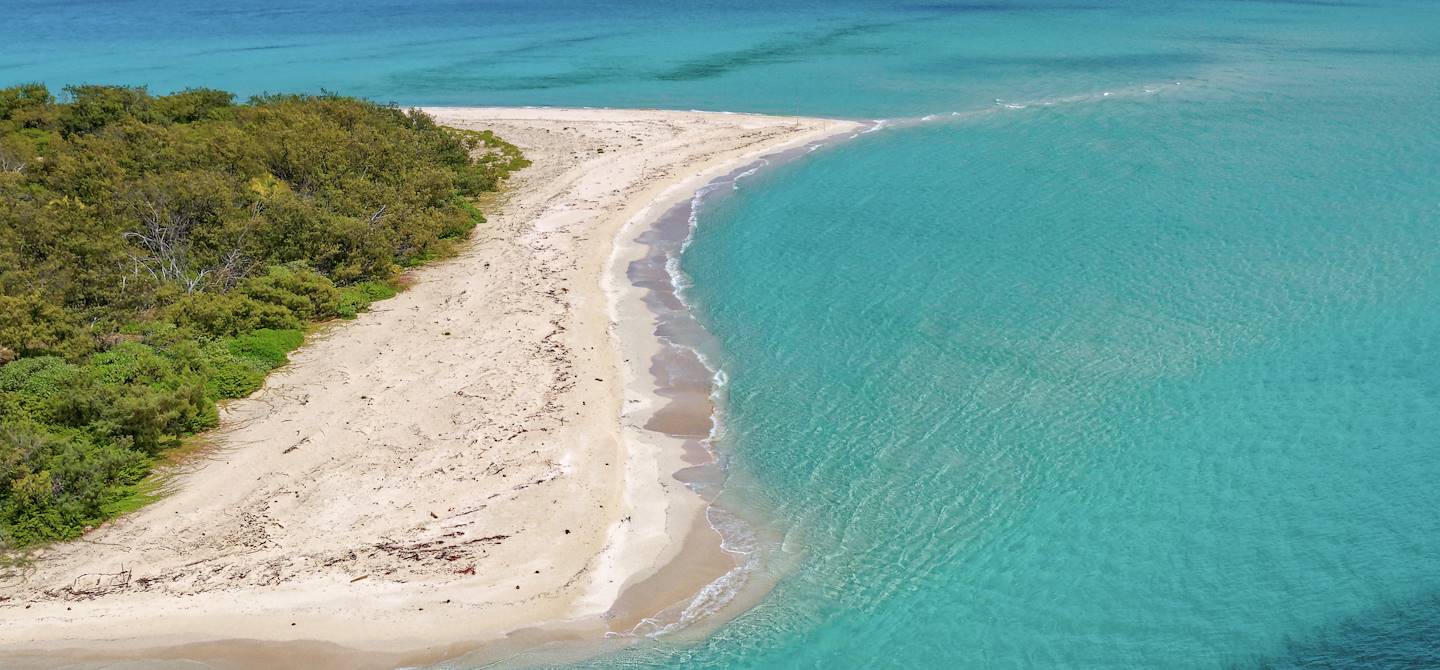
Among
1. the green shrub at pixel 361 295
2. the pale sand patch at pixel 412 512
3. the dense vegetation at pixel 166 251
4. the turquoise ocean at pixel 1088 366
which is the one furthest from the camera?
the green shrub at pixel 361 295

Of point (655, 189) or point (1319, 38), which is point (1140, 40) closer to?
point (1319, 38)

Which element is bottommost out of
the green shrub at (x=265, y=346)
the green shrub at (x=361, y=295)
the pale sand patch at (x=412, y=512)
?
the pale sand patch at (x=412, y=512)

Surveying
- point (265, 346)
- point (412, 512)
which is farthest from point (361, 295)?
point (412, 512)

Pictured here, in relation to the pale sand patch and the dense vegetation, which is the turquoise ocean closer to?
the pale sand patch

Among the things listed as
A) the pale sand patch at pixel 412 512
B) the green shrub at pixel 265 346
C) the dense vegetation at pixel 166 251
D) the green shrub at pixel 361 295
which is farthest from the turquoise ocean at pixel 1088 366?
the green shrub at pixel 265 346

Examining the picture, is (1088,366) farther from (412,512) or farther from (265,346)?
(265,346)

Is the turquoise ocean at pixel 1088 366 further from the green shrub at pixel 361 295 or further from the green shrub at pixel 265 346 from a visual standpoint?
the green shrub at pixel 265 346
